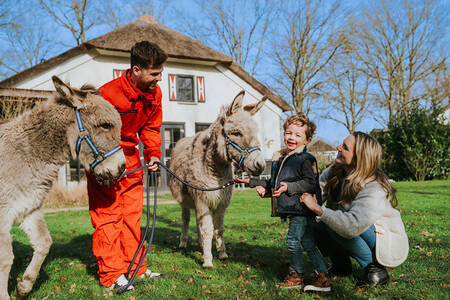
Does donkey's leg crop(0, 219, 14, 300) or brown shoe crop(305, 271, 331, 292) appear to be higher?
donkey's leg crop(0, 219, 14, 300)

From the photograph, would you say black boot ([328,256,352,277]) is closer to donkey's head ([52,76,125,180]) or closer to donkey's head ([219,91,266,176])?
donkey's head ([219,91,266,176])

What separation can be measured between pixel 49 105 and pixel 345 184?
3.35 meters

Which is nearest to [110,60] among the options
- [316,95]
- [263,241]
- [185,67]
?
[185,67]

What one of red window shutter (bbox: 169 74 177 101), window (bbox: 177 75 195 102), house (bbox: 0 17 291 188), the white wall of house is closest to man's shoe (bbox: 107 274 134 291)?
the white wall of house

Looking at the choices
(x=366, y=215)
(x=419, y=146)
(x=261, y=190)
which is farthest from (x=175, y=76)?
(x=366, y=215)

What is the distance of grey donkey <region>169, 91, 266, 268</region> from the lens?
4.36 m

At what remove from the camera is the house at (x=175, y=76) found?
57.1 ft

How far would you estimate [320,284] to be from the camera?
3520mm

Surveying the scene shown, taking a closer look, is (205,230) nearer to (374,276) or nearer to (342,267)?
(342,267)

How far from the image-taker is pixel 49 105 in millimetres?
3365

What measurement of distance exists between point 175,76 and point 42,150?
1758cm

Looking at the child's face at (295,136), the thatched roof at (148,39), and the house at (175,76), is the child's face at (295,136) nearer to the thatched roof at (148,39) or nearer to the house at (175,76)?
the house at (175,76)

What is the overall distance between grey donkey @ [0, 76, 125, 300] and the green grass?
1.07m

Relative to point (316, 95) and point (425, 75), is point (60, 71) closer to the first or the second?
point (316, 95)
